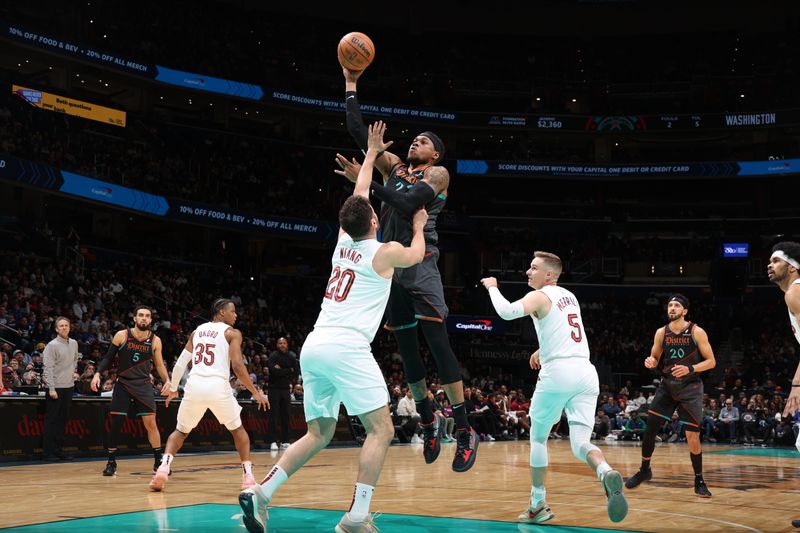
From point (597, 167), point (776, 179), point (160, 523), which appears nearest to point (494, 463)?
point (160, 523)

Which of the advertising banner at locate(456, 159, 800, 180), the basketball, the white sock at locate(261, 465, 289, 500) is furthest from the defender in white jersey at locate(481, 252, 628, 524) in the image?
the advertising banner at locate(456, 159, 800, 180)

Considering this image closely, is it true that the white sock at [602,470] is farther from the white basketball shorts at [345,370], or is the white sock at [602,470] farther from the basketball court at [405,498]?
the white basketball shorts at [345,370]

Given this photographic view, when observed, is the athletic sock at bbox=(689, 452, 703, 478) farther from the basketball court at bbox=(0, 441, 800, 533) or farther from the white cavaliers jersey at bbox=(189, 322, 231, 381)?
the white cavaliers jersey at bbox=(189, 322, 231, 381)

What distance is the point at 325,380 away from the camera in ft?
21.0

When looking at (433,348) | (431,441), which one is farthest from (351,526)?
(433,348)

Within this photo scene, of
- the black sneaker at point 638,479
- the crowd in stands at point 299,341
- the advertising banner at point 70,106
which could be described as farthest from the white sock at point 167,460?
the advertising banner at point 70,106

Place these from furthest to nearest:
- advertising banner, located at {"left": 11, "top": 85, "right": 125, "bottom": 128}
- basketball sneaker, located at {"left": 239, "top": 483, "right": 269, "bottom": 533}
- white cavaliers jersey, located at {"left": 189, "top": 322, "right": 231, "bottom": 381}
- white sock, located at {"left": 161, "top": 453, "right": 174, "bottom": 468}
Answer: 1. advertising banner, located at {"left": 11, "top": 85, "right": 125, "bottom": 128}
2. white cavaliers jersey, located at {"left": 189, "top": 322, "right": 231, "bottom": 381}
3. white sock, located at {"left": 161, "top": 453, "right": 174, "bottom": 468}
4. basketball sneaker, located at {"left": 239, "top": 483, "right": 269, "bottom": 533}

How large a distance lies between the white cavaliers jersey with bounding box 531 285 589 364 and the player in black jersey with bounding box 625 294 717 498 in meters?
3.02

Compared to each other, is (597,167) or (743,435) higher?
(597,167)

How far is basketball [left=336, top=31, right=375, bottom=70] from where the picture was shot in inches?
287

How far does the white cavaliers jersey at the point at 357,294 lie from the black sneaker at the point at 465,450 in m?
1.77

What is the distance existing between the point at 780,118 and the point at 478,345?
17.1 metres

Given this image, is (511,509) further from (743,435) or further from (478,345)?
(478,345)

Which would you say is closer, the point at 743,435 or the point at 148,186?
the point at 743,435
